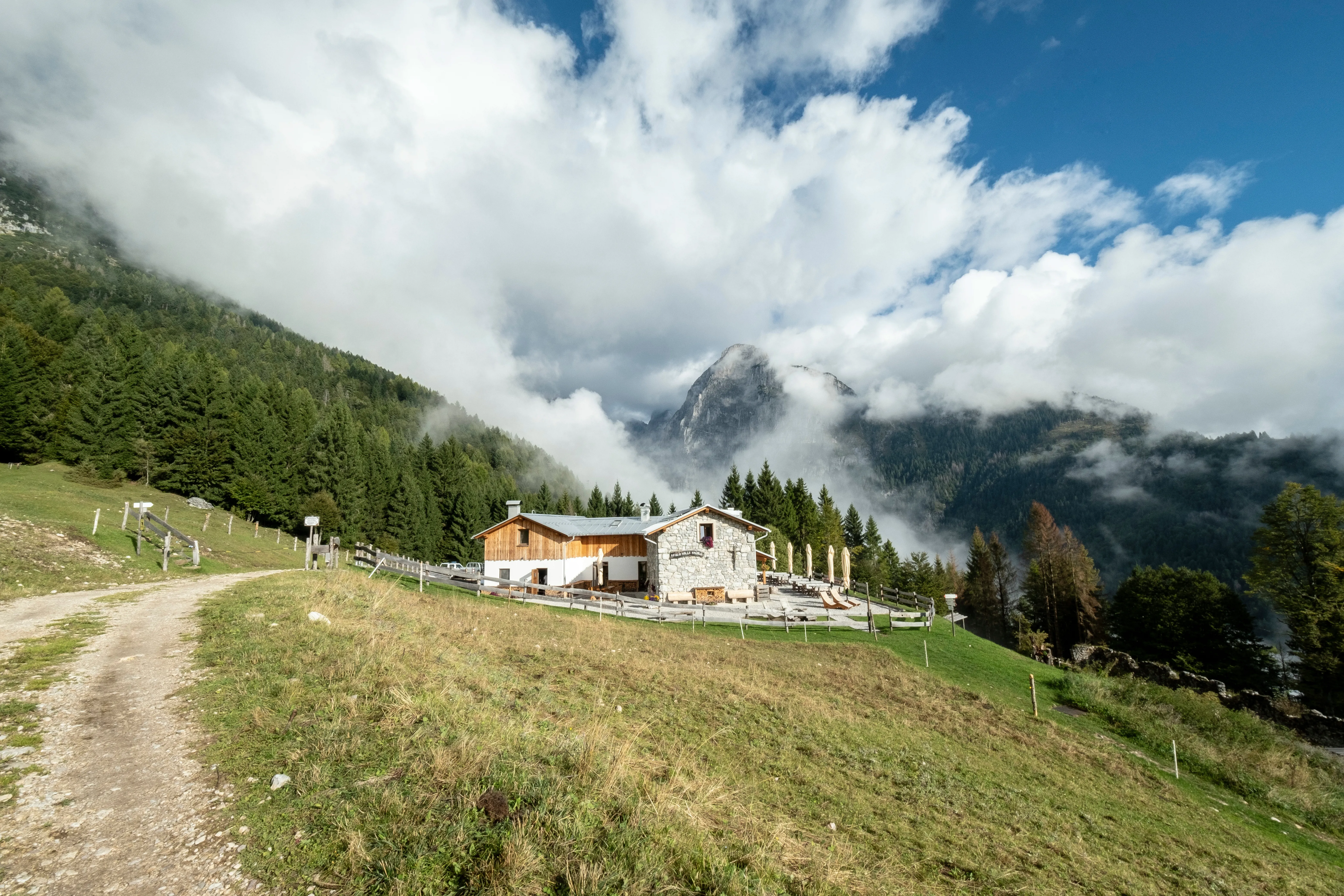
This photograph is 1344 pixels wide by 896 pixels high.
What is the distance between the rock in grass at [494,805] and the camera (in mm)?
4859

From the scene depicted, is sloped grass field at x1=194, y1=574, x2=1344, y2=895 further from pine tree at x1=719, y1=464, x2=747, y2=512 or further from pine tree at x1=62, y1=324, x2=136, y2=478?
pine tree at x1=719, y1=464, x2=747, y2=512

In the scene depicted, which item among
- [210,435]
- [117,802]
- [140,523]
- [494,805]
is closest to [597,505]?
[210,435]

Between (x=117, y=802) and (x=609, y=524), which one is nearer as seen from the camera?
(x=117, y=802)

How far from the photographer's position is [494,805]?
16.3 feet

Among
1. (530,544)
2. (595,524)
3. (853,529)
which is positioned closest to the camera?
(530,544)

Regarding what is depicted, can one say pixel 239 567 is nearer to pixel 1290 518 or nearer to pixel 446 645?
pixel 446 645

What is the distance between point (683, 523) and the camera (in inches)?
1531

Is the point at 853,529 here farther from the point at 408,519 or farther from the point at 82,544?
the point at 82,544

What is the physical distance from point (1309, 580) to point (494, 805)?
56581 mm

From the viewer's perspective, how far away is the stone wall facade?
38.1m

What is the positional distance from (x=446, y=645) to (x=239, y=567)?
2210cm

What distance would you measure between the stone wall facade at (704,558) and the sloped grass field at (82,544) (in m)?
24.0

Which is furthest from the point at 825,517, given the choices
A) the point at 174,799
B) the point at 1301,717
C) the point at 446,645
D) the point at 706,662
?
the point at 174,799

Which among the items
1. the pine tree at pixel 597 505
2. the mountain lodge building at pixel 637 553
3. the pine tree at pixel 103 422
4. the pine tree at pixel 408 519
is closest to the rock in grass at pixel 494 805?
the mountain lodge building at pixel 637 553
